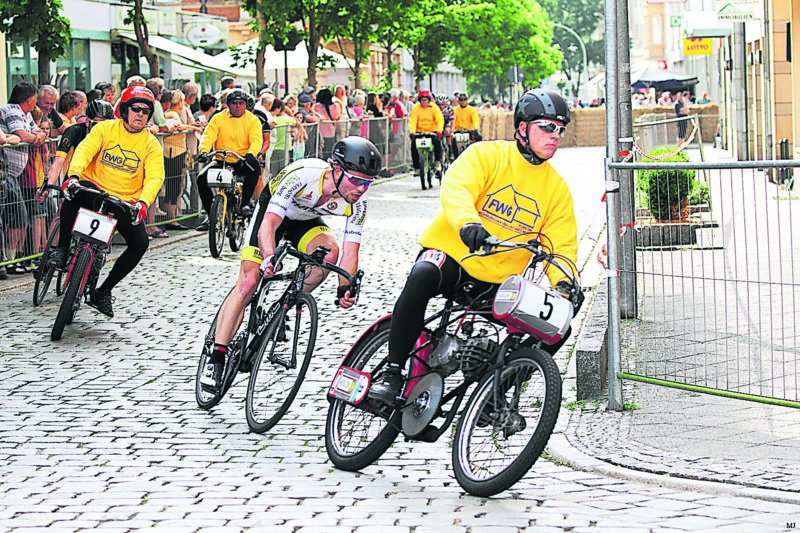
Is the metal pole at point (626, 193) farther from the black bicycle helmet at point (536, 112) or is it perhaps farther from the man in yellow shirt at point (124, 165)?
the man in yellow shirt at point (124, 165)

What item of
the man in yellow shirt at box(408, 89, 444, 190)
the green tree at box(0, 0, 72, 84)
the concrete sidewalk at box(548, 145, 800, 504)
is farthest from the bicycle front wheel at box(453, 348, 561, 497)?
the man in yellow shirt at box(408, 89, 444, 190)

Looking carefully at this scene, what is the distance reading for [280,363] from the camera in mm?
7672

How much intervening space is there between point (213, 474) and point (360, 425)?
0.71m

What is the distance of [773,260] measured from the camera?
7113 millimetres

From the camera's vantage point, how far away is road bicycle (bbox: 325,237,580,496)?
6.07m

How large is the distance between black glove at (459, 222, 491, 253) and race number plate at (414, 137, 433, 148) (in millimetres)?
22492

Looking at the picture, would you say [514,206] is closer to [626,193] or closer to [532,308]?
[532,308]

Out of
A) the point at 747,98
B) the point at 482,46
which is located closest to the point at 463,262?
the point at 747,98

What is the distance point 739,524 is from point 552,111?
194 cm

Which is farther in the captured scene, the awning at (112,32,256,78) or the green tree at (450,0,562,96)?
the green tree at (450,0,562,96)

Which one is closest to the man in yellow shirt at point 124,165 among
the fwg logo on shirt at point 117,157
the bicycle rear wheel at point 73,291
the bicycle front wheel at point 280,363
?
the fwg logo on shirt at point 117,157

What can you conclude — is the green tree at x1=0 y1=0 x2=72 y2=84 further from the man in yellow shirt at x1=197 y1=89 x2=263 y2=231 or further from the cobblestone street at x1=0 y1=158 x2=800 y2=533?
the cobblestone street at x1=0 y1=158 x2=800 y2=533

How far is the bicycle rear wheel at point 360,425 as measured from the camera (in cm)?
675

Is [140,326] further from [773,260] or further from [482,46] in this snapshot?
[482,46]
